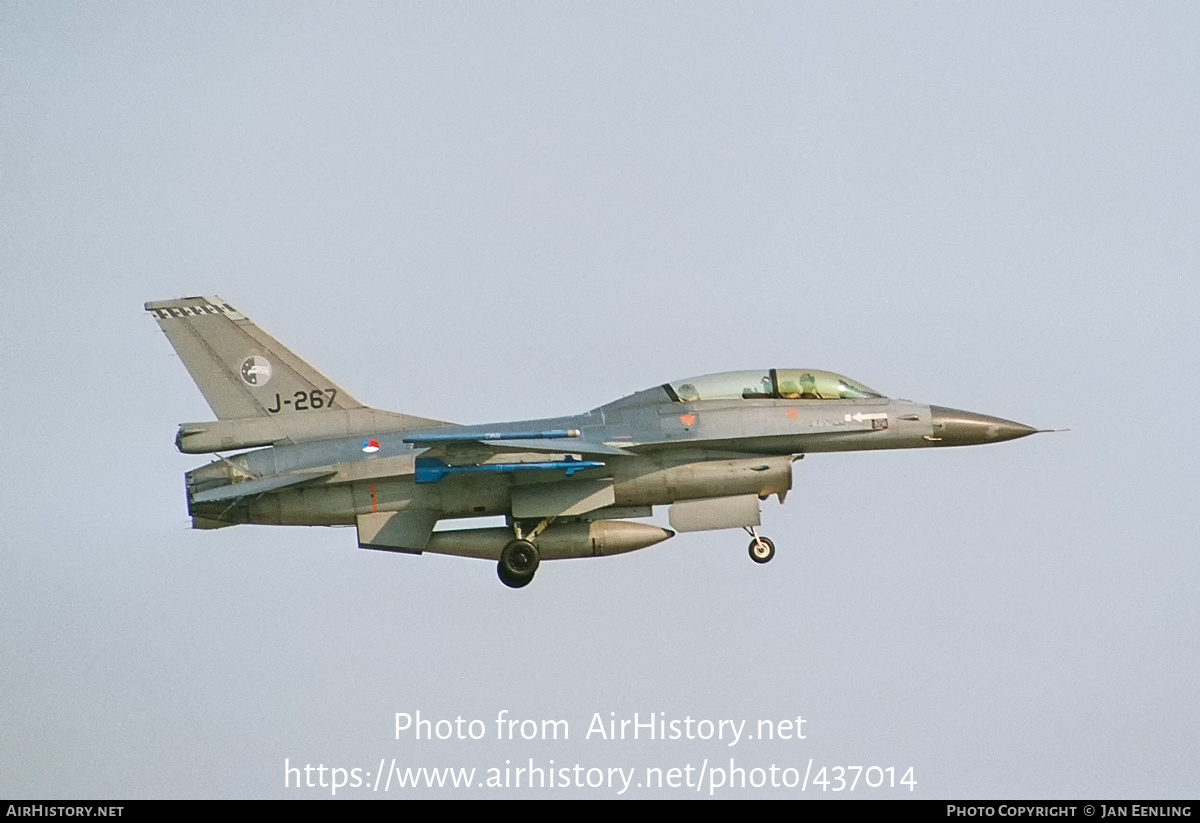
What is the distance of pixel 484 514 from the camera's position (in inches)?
1275

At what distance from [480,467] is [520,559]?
70.7 inches

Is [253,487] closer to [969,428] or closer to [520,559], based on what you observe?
[520,559]

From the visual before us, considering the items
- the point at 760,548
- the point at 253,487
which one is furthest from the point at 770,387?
the point at 253,487

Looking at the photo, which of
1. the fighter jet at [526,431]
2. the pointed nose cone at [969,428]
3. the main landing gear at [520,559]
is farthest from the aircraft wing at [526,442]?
the pointed nose cone at [969,428]

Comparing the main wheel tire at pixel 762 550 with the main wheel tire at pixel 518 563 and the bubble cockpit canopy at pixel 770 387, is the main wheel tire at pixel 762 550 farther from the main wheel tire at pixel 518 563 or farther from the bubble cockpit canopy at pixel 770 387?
the main wheel tire at pixel 518 563

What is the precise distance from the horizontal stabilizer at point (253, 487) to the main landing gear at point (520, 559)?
283 centimetres

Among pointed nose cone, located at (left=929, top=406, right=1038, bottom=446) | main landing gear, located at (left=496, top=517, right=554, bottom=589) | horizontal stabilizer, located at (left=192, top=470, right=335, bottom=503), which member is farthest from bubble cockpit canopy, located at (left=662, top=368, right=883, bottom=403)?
horizontal stabilizer, located at (left=192, top=470, right=335, bottom=503)

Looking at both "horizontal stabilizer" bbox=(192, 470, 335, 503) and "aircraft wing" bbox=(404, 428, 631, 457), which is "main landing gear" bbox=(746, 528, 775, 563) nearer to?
"aircraft wing" bbox=(404, 428, 631, 457)

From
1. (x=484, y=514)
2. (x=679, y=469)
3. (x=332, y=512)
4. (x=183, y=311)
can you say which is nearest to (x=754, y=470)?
(x=679, y=469)

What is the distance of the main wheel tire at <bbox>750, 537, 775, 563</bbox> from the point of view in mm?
32281

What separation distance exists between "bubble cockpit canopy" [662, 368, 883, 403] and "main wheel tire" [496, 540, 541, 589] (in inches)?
120
